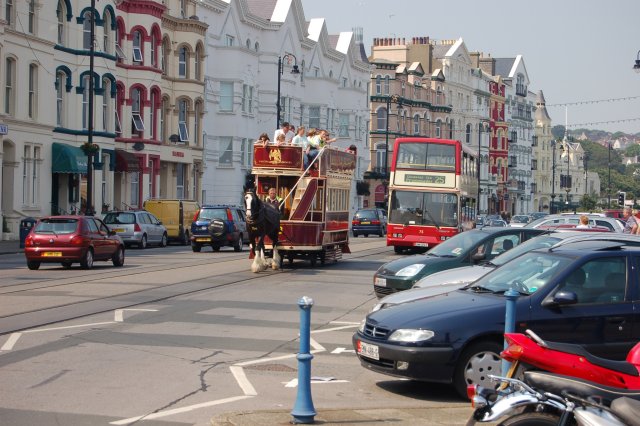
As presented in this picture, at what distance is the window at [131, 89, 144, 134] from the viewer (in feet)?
186

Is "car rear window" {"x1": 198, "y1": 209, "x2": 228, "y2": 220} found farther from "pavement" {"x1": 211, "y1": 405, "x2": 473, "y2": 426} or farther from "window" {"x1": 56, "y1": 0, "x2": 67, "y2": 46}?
"pavement" {"x1": 211, "y1": 405, "x2": 473, "y2": 426}

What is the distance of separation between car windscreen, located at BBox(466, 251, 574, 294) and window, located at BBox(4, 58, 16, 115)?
3657 cm

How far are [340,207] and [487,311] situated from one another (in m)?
21.5

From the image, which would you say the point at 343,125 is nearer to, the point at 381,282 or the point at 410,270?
the point at 381,282

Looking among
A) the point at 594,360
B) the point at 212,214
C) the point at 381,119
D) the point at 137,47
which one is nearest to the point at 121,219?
the point at 212,214

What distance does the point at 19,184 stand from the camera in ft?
150

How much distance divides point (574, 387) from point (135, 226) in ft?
121

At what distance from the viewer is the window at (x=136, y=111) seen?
56.6 m

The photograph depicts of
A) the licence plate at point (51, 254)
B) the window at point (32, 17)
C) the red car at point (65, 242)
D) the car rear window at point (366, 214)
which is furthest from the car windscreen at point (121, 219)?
the car rear window at point (366, 214)

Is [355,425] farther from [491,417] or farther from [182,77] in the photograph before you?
[182,77]

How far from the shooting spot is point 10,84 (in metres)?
45.0

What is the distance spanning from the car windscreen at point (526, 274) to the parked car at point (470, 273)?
0.49 m

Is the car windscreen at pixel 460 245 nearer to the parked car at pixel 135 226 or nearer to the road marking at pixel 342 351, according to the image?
the road marking at pixel 342 351

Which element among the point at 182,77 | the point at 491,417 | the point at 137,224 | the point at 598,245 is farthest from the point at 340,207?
the point at 182,77
